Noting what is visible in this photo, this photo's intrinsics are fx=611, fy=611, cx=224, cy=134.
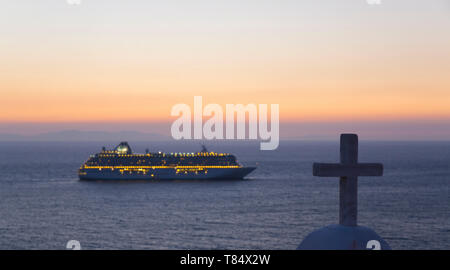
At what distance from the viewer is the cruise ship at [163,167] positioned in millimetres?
76250

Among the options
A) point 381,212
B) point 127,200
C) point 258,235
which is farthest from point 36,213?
point 381,212

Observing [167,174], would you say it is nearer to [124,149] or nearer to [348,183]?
[124,149]

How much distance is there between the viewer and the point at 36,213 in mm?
48719

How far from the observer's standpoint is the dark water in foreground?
36156 millimetres

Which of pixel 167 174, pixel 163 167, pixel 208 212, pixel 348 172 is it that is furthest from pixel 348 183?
pixel 163 167

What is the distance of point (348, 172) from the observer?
17.2 feet

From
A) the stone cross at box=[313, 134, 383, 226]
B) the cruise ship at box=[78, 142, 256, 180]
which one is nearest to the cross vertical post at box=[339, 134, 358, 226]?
the stone cross at box=[313, 134, 383, 226]

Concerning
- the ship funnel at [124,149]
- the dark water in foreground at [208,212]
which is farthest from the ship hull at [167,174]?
the ship funnel at [124,149]

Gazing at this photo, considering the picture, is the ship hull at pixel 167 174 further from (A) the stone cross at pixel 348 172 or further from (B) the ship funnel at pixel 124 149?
(A) the stone cross at pixel 348 172

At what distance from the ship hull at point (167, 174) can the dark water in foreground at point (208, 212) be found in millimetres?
2102

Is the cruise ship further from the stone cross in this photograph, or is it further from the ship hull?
the stone cross

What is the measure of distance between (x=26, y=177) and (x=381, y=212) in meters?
55.2
